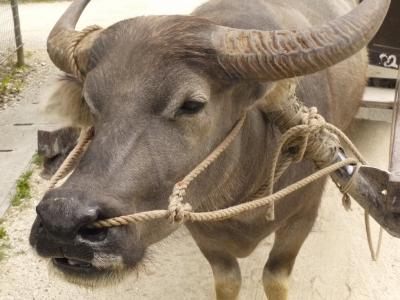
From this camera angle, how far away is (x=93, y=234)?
1791mm

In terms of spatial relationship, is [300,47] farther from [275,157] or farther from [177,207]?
[177,207]

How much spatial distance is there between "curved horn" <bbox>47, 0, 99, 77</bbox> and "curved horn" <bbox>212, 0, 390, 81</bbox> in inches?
23.0

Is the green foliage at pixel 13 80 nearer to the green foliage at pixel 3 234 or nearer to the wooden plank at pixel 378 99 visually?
the green foliage at pixel 3 234

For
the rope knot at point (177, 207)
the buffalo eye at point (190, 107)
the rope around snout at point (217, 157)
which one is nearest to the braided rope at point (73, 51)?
the rope around snout at point (217, 157)

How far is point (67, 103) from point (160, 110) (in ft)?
2.48

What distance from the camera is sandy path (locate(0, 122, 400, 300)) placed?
380 centimetres

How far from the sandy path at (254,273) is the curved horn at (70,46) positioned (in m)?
1.57

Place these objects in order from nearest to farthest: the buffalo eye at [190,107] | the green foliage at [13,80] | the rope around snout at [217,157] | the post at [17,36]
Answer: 1. the rope around snout at [217,157]
2. the buffalo eye at [190,107]
3. the green foliage at [13,80]
4. the post at [17,36]

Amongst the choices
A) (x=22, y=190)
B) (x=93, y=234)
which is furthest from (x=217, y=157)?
(x=22, y=190)

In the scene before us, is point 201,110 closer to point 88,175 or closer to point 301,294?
point 88,175

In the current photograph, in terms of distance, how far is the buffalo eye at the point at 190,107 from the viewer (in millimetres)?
2051

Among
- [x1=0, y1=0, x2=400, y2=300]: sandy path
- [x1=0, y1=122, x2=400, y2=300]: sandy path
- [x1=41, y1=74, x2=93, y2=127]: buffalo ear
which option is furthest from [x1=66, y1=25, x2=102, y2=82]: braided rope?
[x1=0, y1=122, x2=400, y2=300]: sandy path

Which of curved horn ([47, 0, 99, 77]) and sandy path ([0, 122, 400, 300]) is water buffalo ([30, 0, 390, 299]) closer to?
curved horn ([47, 0, 99, 77])

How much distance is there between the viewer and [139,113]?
200 cm
